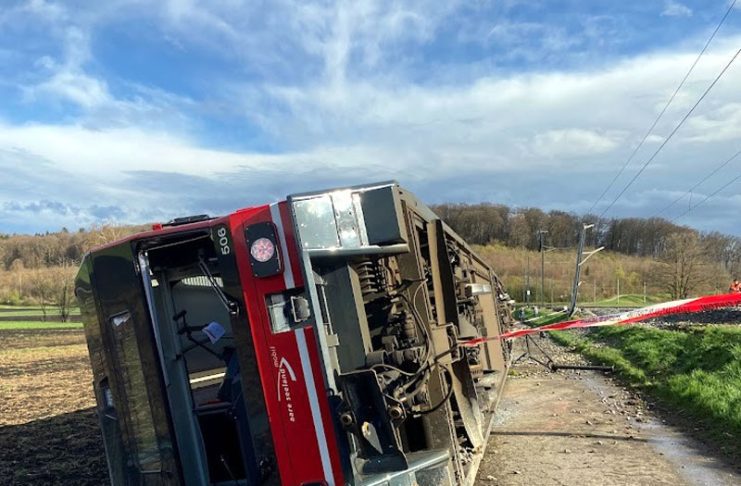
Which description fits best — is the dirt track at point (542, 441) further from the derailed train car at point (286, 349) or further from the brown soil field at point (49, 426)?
the derailed train car at point (286, 349)

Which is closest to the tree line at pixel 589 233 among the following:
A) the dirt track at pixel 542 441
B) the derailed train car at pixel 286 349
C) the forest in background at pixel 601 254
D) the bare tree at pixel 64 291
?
the forest in background at pixel 601 254

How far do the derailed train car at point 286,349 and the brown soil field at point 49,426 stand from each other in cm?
311

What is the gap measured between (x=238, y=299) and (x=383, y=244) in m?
1.06

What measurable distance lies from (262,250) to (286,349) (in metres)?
0.64

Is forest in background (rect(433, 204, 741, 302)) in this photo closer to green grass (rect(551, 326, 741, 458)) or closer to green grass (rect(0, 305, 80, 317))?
green grass (rect(551, 326, 741, 458))

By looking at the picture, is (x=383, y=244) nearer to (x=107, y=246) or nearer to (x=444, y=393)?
(x=444, y=393)

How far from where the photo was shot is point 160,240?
173 inches

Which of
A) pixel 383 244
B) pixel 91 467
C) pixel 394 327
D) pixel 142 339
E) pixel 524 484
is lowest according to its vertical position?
pixel 524 484

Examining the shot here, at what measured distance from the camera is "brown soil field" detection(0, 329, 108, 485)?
748 centimetres

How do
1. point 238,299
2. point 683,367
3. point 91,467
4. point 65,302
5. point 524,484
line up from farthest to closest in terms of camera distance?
point 65,302
point 683,367
point 91,467
point 524,484
point 238,299

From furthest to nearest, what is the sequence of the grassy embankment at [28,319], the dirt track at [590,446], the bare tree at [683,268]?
the bare tree at [683,268] → the grassy embankment at [28,319] → the dirt track at [590,446]

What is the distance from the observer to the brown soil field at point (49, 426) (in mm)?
7480

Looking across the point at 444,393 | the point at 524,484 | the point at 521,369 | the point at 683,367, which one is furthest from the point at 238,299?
the point at 521,369

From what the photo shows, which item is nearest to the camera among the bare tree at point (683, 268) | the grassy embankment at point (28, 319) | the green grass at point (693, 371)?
the green grass at point (693, 371)
